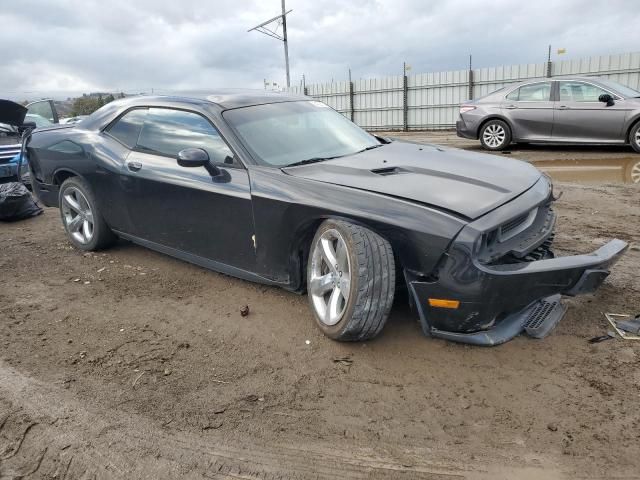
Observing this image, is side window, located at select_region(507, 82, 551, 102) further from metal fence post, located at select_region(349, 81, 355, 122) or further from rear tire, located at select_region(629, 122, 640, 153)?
metal fence post, located at select_region(349, 81, 355, 122)

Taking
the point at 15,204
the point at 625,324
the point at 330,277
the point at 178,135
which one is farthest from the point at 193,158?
the point at 15,204

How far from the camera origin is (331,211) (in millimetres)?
2896

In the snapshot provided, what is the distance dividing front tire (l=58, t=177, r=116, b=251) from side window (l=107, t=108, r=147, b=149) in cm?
58

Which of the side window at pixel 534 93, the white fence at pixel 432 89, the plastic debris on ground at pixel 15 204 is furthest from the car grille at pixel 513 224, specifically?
the white fence at pixel 432 89

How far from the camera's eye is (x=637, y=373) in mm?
2549

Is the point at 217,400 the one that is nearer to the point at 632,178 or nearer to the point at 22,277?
the point at 22,277

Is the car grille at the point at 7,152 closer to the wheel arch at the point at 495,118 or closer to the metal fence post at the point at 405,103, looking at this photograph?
the wheel arch at the point at 495,118

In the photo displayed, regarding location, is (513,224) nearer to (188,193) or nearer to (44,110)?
(188,193)

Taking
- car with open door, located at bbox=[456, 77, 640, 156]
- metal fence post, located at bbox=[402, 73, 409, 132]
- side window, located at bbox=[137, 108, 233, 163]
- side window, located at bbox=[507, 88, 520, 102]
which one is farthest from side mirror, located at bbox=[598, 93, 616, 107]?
metal fence post, located at bbox=[402, 73, 409, 132]

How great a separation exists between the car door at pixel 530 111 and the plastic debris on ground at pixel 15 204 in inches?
342

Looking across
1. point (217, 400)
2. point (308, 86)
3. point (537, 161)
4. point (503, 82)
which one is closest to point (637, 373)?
point (217, 400)

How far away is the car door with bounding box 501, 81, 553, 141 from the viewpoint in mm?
10086

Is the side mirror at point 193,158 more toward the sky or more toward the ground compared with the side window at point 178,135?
more toward the ground

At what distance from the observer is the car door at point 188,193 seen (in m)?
3.40
